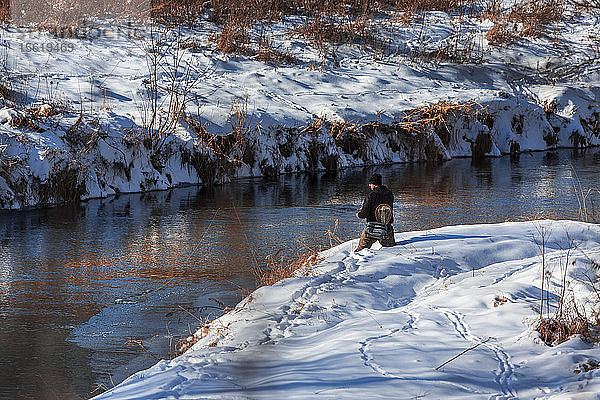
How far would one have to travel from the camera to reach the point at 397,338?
5812mm

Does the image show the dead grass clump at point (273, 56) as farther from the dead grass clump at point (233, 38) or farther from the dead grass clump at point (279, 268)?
the dead grass clump at point (279, 268)

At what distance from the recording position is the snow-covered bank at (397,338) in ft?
16.3

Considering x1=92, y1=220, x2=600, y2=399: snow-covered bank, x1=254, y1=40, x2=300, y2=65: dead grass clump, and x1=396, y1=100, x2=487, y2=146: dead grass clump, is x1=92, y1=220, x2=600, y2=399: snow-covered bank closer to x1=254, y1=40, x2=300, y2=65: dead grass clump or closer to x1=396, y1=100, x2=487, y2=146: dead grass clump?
x1=396, y1=100, x2=487, y2=146: dead grass clump

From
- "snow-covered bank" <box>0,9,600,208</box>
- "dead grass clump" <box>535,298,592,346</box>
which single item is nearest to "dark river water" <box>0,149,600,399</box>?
"snow-covered bank" <box>0,9,600,208</box>

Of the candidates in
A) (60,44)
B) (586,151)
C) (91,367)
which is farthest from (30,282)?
(586,151)

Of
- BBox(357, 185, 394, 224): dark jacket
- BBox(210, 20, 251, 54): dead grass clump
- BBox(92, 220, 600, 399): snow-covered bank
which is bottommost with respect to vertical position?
BBox(92, 220, 600, 399): snow-covered bank

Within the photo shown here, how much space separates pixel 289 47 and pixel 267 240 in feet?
55.1

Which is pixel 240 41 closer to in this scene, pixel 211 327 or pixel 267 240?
pixel 267 240

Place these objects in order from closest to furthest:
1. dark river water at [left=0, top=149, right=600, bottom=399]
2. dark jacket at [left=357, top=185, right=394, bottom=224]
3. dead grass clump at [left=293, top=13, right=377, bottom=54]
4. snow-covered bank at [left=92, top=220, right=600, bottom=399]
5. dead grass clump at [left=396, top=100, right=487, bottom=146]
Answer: snow-covered bank at [left=92, top=220, right=600, bottom=399]
dark river water at [left=0, top=149, right=600, bottom=399]
dark jacket at [left=357, top=185, right=394, bottom=224]
dead grass clump at [left=396, top=100, right=487, bottom=146]
dead grass clump at [left=293, top=13, right=377, bottom=54]

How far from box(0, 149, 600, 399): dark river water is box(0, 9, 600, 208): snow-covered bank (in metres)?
1.07

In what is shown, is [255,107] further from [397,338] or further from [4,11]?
[397,338]

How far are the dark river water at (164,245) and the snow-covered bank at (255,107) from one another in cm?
107

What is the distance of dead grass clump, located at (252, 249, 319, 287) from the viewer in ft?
28.3

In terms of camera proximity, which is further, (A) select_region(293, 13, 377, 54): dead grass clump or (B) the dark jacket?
(A) select_region(293, 13, 377, 54): dead grass clump
